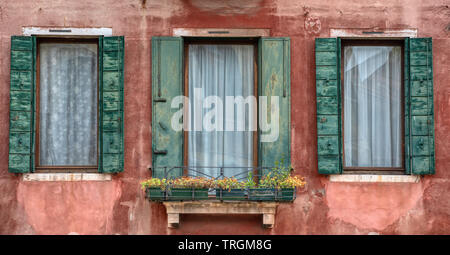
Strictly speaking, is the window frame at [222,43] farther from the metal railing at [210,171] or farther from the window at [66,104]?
the window at [66,104]

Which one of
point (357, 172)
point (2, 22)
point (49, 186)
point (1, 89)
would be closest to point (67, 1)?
point (2, 22)

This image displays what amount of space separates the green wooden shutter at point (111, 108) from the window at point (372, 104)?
9.32 feet

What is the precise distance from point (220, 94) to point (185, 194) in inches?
57.9

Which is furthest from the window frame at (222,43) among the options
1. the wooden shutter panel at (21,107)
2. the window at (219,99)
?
the wooden shutter panel at (21,107)

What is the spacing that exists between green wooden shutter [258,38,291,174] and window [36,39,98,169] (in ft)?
7.00

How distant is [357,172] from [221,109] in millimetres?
1904

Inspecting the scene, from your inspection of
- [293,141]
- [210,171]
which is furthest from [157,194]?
[293,141]

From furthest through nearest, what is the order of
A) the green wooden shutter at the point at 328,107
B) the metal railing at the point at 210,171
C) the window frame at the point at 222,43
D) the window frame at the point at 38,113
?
the window frame at the point at 222,43, the window frame at the point at 38,113, the green wooden shutter at the point at 328,107, the metal railing at the point at 210,171

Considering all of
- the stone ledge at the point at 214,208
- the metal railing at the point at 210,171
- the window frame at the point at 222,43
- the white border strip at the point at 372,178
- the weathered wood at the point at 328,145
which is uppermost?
the window frame at the point at 222,43

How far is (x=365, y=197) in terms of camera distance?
824cm

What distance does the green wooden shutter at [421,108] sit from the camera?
26.9ft

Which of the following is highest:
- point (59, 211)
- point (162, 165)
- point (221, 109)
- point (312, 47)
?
point (312, 47)

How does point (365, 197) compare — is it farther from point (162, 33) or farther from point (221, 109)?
point (162, 33)

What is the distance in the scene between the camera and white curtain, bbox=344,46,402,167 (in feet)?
27.8
